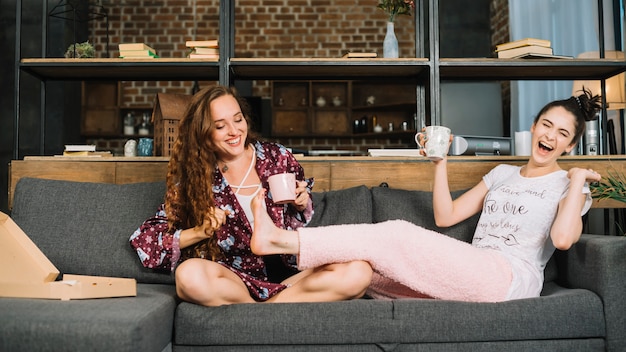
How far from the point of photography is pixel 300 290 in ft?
5.93

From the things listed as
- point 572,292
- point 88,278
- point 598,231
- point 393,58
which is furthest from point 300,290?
point 598,231

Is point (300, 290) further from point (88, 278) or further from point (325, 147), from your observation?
point (325, 147)

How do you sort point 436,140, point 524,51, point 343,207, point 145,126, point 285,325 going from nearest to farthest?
point 285,325, point 436,140, point 343,207, point 524,51, point 145,126

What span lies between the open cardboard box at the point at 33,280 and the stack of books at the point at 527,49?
2098 millimetres

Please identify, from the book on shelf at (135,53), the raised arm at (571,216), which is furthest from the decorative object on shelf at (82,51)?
the raised arm at (571,216)

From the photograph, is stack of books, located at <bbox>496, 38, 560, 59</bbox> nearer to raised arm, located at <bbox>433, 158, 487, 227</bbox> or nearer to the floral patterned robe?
raised arm, located at <bbox>433, 158, 487, 227</bbox>

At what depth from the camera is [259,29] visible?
6.16m

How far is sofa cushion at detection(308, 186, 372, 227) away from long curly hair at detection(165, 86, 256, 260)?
455 millimetres

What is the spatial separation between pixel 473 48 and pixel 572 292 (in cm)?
424

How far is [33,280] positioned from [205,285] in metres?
0.51

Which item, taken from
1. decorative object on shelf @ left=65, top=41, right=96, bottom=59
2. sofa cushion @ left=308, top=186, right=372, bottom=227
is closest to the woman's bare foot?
sofa cushion @ left=308, top=186, right=372, bottom=227

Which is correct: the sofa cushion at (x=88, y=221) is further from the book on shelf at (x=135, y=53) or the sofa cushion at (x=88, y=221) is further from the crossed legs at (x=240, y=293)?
the book on shelf at (x=135, y=53)

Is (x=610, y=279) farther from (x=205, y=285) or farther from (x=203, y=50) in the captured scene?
(x=203, y=50)

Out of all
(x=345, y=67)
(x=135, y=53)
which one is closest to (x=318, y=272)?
(x=345, y=67)
